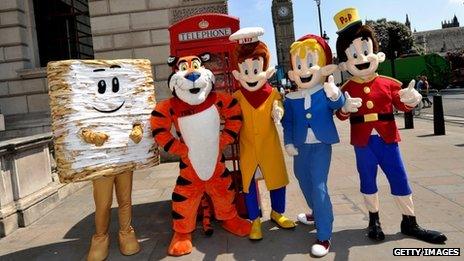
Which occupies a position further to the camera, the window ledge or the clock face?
the clock face

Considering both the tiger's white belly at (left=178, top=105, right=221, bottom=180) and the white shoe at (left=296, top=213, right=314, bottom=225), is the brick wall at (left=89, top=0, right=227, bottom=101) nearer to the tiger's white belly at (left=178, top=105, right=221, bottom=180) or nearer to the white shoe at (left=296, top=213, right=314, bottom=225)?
the tiger's white belly at (left=178, top=105, right=221, bottom=180)

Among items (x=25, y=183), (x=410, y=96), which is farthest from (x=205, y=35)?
(x=25, y=183)

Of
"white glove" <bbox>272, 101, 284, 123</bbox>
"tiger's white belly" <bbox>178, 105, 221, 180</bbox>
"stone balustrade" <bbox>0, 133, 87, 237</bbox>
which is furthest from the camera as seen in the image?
"stone balustrade" <bbox>0, 133, 87, 237</bbox>

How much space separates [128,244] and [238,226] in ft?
3.95

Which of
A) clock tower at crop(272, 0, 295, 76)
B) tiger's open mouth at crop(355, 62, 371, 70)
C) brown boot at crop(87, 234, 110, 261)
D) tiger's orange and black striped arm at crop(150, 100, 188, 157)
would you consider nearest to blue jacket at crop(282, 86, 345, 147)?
tiger's open mouth at crop(355, 62, 371, 70)

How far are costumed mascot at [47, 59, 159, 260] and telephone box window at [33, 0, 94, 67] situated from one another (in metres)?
7.68

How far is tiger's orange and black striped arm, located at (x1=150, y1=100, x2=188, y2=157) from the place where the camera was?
420 cm

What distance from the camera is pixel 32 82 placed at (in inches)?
384

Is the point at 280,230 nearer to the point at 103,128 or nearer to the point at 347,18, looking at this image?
the point at 103,128

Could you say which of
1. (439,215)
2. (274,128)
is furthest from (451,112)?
(274,128)

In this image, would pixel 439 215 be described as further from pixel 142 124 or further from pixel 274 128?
pixel 142 124

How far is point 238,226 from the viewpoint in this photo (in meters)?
4.52

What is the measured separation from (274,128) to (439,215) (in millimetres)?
2118

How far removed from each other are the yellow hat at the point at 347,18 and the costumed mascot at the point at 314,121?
0.25m
